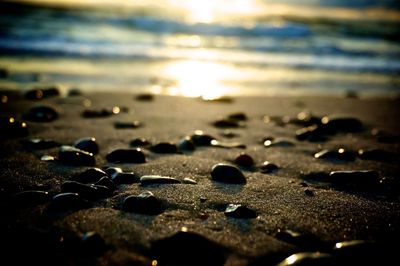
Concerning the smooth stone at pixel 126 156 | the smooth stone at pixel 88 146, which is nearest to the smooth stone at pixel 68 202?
the smooth stone at pixel 126 156

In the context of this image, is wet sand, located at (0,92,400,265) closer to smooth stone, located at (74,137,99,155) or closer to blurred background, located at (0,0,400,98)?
smooth stone, located at (74,137,99,155)

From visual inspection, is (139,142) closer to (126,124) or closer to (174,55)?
(126,124)

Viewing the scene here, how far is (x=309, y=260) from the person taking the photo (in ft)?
5.33

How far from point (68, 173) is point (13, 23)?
49.0ft

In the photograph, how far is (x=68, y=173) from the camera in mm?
2588

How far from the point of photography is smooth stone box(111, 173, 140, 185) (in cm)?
250

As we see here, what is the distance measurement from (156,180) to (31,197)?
70 centimetres

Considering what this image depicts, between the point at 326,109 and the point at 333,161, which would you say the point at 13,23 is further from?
the point at 333,161

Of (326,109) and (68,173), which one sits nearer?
(68,173)

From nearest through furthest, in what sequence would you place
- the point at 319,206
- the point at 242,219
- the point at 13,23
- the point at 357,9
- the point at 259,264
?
the point at 259,264 < the point at 242,219 < the point at 319,206 < the point at 13,23 < the point at 357,9

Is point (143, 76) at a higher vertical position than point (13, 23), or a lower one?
lower

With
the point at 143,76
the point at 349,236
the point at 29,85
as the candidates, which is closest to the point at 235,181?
the point at 349,236

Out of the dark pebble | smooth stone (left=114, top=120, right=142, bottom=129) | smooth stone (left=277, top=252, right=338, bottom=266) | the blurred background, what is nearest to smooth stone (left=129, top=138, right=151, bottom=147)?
smooth stone (left=114, top=120, right=142, bottom=129)

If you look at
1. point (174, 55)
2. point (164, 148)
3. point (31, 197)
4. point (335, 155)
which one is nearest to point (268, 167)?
point (335, 155)
